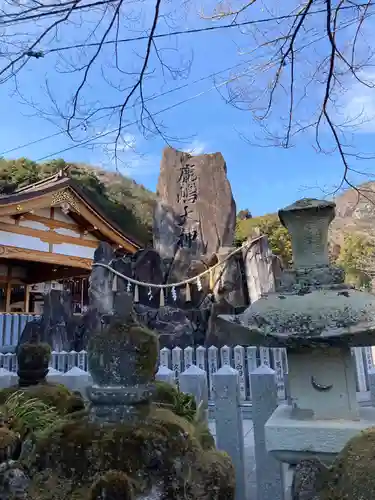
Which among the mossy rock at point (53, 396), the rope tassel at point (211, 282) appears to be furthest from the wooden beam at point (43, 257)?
the mossy rock at point (53, 396)

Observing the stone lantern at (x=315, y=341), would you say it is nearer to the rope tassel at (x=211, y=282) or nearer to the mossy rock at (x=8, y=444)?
the mossy rock at (x=8, y=444)

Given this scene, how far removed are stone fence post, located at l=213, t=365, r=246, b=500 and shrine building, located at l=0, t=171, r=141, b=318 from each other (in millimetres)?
8526

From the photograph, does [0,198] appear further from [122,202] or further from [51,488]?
[122,202]

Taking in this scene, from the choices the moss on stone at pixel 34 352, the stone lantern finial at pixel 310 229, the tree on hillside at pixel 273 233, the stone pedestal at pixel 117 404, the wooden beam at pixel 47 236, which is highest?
the tree on hillside at pixel 273 233

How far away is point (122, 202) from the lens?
89.8ft

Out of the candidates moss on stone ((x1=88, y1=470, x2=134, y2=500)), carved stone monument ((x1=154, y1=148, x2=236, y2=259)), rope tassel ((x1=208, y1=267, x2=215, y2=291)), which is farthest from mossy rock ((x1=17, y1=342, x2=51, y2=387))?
carved stone monument ((x1=154, y1=148, x2=236, y2=259))

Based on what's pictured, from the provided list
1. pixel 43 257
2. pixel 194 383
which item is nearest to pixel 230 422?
pixel 194 383

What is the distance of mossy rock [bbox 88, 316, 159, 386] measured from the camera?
1.66 meters

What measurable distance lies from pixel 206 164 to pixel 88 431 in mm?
12317

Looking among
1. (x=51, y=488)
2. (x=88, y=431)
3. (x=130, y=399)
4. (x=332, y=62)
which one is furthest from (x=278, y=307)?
(x=332, y=62)

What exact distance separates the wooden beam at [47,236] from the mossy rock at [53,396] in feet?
29.2

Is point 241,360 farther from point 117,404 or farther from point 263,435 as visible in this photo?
point 117,404

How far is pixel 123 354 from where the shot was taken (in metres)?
1.67

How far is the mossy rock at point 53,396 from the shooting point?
83.2 inches
